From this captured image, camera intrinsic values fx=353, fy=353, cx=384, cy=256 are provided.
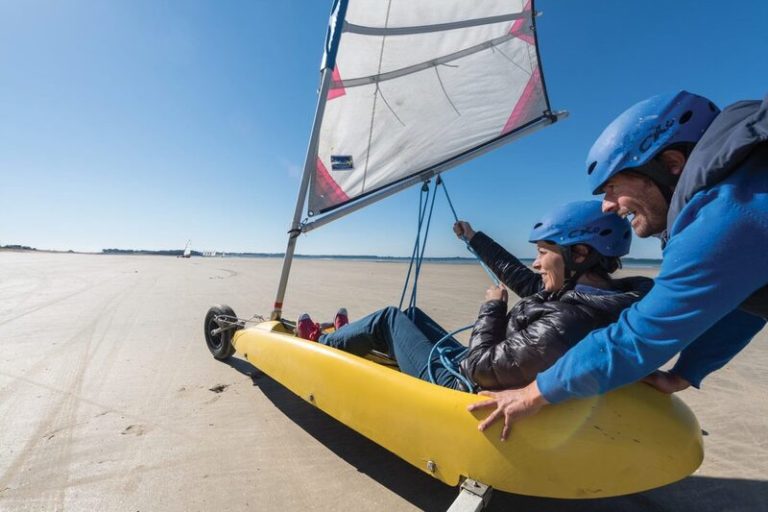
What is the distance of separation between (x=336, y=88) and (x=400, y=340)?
2.66m

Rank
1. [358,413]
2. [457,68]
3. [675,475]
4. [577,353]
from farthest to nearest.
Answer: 1. [457,68]
2. [358,413]
3. [675,475]
4. [577,353]

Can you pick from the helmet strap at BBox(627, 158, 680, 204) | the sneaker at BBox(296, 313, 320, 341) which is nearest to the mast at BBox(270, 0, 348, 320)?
the sneaker at BBox(296, 313, 320, 341)

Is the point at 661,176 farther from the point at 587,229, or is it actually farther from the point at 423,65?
the point at 423,65

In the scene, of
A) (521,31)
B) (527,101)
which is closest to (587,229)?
(527,101)

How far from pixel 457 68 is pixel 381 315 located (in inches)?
102

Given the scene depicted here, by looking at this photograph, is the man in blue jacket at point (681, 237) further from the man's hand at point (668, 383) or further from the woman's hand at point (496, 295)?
the woman's hand at point (496, 295)

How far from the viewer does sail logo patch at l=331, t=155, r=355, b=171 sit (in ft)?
12.3

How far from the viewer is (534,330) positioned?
60.0 inches

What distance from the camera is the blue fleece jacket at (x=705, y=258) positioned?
902mm

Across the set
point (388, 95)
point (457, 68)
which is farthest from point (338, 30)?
point (457, 68)

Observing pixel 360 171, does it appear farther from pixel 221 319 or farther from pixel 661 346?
pixel 661 346

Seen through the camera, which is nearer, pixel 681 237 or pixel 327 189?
pixel 681 237

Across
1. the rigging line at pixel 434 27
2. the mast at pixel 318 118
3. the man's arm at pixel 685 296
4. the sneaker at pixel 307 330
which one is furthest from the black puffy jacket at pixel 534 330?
the rigging line at pixel 434 27

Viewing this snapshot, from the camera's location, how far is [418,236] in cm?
328
